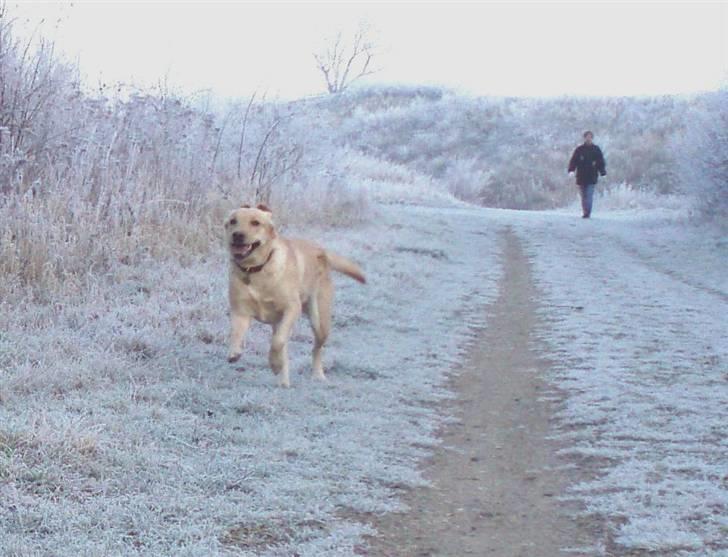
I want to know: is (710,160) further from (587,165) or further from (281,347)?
(281,347)

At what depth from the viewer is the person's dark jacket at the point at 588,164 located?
25.2m

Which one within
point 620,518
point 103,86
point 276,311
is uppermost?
point 103,86

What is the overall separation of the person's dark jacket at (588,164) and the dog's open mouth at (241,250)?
1902 centimetres

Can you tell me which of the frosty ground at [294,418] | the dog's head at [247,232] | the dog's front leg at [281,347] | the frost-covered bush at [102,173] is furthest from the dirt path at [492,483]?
the frost-covered bush at [102,173]

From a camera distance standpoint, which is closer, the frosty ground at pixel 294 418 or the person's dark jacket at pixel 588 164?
the frosty ground at pixel 294 418

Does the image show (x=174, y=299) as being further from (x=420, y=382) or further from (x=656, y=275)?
(x=656, y=275)

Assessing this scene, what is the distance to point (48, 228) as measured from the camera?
30.6ft

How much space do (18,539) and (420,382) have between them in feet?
14.0

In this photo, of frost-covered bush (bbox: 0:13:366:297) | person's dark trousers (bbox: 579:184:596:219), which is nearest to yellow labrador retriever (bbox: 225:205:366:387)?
frost-covered bush (bbox: 0:13:366:297)

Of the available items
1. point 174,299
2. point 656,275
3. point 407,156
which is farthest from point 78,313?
point 407,156

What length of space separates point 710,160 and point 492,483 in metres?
17.4

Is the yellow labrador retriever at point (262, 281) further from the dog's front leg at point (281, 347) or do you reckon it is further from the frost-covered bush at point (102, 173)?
the frost-covered bush at point (102, 173)

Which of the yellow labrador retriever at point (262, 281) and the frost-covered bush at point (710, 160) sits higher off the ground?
the frost-covered bush at point (710, 160)

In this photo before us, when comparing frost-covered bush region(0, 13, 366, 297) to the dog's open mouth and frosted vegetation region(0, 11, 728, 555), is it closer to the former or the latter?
Answer: frosted vegetation region(0, 11, 728, 555)
